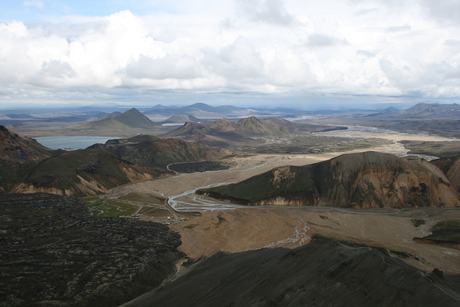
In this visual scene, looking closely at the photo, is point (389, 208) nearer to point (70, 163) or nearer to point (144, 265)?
point (144, 265)

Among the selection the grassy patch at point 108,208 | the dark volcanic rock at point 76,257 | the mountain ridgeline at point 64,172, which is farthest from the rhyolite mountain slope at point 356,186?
the mountain ridgeline at point 64,172

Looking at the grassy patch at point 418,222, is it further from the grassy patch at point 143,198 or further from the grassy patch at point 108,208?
the grassy patch at point 108,208

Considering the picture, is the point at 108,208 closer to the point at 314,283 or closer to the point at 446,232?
the point at 314,283

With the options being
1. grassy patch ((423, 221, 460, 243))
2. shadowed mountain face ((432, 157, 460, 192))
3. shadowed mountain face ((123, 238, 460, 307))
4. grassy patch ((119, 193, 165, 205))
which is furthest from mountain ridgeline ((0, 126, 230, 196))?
shadowed mountain face ((432, 157, 460, 192))

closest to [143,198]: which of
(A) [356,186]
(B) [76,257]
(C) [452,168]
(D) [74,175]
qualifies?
(D) [74,175]

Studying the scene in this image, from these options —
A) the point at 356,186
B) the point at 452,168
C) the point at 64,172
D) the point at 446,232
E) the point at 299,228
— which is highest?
the point at 452,168

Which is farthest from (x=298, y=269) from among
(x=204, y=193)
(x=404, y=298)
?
(x=204, y=193)

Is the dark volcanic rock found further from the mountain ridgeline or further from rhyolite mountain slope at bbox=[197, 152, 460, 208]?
rhyolite mountain slope at bbox=[197, 152, 460, 208]
